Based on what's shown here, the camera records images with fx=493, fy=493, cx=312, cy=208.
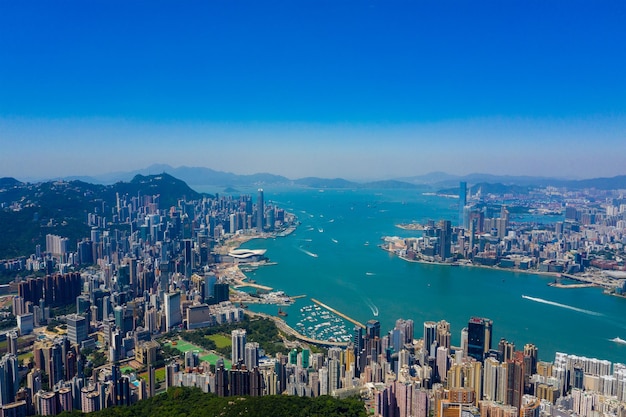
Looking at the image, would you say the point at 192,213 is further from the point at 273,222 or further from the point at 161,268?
the point at 161,268

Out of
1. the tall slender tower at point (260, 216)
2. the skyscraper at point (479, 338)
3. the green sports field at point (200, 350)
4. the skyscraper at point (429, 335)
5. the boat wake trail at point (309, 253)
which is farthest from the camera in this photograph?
the tall slender tower at point (260, 216)

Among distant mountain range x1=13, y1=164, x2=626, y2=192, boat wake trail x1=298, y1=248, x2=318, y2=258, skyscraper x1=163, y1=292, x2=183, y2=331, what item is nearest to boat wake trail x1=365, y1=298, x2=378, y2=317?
skyscraper x1=163, y1=292, x2=183, y2=331

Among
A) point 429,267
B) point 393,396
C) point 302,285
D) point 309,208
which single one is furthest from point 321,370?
point 309,208

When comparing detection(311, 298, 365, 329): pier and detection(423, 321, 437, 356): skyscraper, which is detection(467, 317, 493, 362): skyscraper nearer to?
detection(423, 321, 437, 356): skyscraper

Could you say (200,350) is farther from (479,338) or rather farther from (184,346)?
(479,338)

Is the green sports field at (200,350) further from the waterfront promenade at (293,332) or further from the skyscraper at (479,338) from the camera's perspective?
the skyscraper at (479,338)

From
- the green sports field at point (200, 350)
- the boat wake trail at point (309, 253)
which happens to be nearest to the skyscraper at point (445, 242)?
the boat wake trail at point (309, 253)

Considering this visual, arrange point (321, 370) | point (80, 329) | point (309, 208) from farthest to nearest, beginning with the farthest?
point (309, 208), point (80, 329), point (321, 370)
